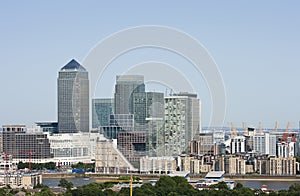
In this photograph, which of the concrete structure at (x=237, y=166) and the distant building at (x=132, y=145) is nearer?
the concrete structure at (x=237, y=166)

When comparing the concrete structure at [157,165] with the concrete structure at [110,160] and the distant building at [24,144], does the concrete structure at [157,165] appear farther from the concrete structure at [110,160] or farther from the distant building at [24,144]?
the distant building at [24,144]

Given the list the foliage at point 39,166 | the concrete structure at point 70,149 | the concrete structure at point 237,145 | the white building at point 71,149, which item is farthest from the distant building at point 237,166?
the concrete structure at point 237,145

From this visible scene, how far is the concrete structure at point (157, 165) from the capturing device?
78.6ft

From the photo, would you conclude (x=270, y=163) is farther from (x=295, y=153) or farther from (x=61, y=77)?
(x=61, y=77)

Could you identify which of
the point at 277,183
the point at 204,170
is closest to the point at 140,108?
the point at 204,170

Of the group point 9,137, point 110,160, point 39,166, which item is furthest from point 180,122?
point 9,137

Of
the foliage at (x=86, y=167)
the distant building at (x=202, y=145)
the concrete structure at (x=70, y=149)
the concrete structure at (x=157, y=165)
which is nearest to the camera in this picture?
the concrete structure at (x=157, y=165)

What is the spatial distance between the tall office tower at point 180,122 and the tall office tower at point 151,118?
0.93 ft

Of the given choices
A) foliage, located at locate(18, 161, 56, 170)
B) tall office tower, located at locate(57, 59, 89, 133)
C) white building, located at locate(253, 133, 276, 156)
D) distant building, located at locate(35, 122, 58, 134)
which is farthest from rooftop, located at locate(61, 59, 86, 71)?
foliage, located at locate(18, 161, 56, 170)

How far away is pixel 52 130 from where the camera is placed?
3634cm

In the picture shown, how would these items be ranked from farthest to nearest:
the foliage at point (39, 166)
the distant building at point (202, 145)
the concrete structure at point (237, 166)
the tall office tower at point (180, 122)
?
the distant building at point (202, 145) < the tall office tower at point (180, 122) < the foliage at point (39, 166) < the concrete structure at point (237, 166)

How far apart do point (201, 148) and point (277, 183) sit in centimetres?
780

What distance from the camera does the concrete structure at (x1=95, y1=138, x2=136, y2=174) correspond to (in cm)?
2480

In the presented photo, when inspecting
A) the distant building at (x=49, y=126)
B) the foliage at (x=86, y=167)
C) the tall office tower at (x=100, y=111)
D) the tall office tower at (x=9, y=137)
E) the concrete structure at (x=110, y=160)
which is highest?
the tall office tower at (x=100, y=111)
